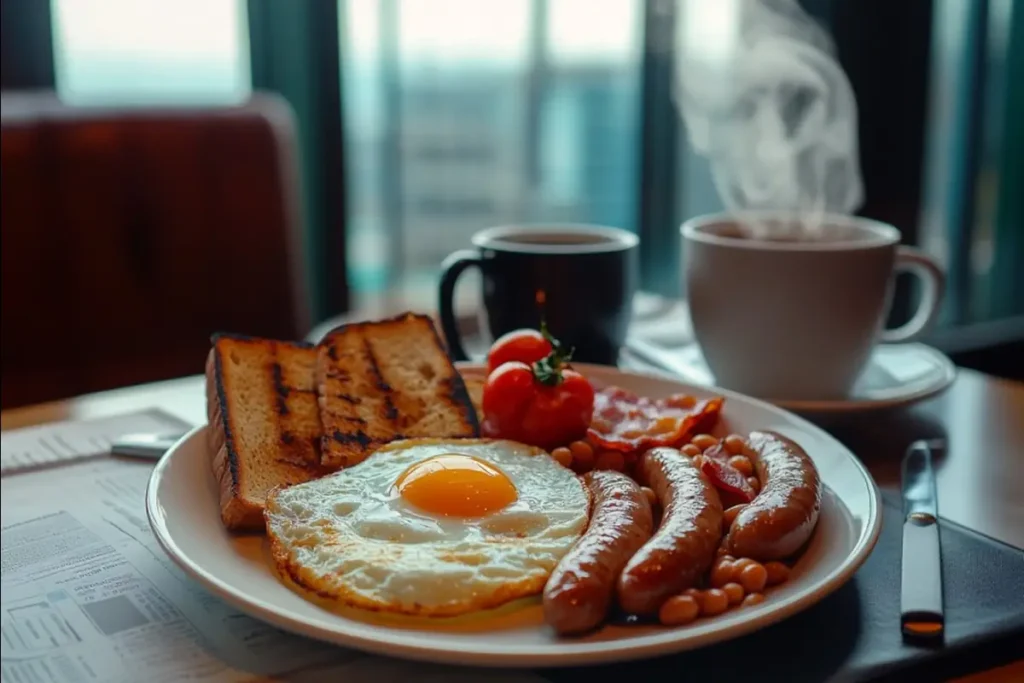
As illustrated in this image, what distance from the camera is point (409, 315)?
5.24 ft

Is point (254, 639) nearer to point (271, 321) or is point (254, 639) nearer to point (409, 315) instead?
point (409, 315)

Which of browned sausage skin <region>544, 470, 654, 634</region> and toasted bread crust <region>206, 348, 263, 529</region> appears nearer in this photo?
browned sausage skin <region>544, 470, 654, 634</region>

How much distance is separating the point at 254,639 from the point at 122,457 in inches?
24.0

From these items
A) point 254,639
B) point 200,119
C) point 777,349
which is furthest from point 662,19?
point 254,639

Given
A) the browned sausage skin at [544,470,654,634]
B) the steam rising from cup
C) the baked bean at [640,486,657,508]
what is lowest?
the baked bean at [640,486,657,508]

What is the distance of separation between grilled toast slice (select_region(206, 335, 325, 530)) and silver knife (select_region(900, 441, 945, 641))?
0.63 meters

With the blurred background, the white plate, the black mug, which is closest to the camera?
the white plate

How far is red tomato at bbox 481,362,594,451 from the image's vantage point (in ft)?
4.30

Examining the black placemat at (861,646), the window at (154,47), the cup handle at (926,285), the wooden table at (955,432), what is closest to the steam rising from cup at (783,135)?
the cup handle at (926,285)

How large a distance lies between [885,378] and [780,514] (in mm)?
767

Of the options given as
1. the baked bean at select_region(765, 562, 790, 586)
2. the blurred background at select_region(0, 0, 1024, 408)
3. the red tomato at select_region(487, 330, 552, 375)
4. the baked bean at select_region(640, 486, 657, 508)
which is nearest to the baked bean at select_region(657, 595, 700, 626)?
the baked bean at select_region(765, 562, 790, 586)

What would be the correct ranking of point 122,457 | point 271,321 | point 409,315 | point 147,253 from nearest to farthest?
point 122,457 < point 409,315 < point 147,253 < point 271,321

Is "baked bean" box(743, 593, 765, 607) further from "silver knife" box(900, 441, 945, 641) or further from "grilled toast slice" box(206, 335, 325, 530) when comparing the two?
"grilled toast slice" box(206, 335, 325, 530)

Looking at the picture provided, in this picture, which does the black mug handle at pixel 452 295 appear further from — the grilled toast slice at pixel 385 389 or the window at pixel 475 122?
the window at pixel 475 122
